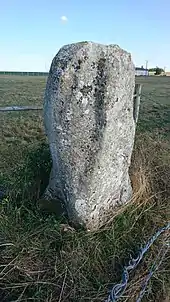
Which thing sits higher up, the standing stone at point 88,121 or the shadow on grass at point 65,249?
the standing stone at point 88,121

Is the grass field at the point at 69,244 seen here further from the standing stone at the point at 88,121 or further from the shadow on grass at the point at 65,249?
the standing stone at the point at 88,121

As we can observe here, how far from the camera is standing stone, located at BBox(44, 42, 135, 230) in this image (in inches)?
122

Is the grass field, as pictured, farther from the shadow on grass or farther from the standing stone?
the standing stone

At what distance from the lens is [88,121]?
316cm

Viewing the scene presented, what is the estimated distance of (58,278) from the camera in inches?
113

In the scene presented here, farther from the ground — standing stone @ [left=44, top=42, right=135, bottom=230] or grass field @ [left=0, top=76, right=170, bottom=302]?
standing stone @ [left=44, top=42, right=135, bottom=230]

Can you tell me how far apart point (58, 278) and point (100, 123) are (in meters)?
1.29

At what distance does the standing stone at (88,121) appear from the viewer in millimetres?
3105

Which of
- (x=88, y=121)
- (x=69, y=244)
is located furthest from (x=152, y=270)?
(x=88, y=121)

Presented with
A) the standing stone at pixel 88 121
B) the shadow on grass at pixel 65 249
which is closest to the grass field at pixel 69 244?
the shadow on grass at pixel 65 249

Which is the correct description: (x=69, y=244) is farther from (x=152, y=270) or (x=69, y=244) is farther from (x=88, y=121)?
(x=88, y=121)

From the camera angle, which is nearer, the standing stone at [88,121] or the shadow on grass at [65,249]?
the shadow on grass at [65,249]

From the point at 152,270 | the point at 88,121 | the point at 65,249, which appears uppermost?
the point at 88,121

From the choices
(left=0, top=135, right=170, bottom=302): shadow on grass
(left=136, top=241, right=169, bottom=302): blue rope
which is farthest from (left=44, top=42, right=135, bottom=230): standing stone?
(left=136, top=241, right=169, bottom=302): blue rope
